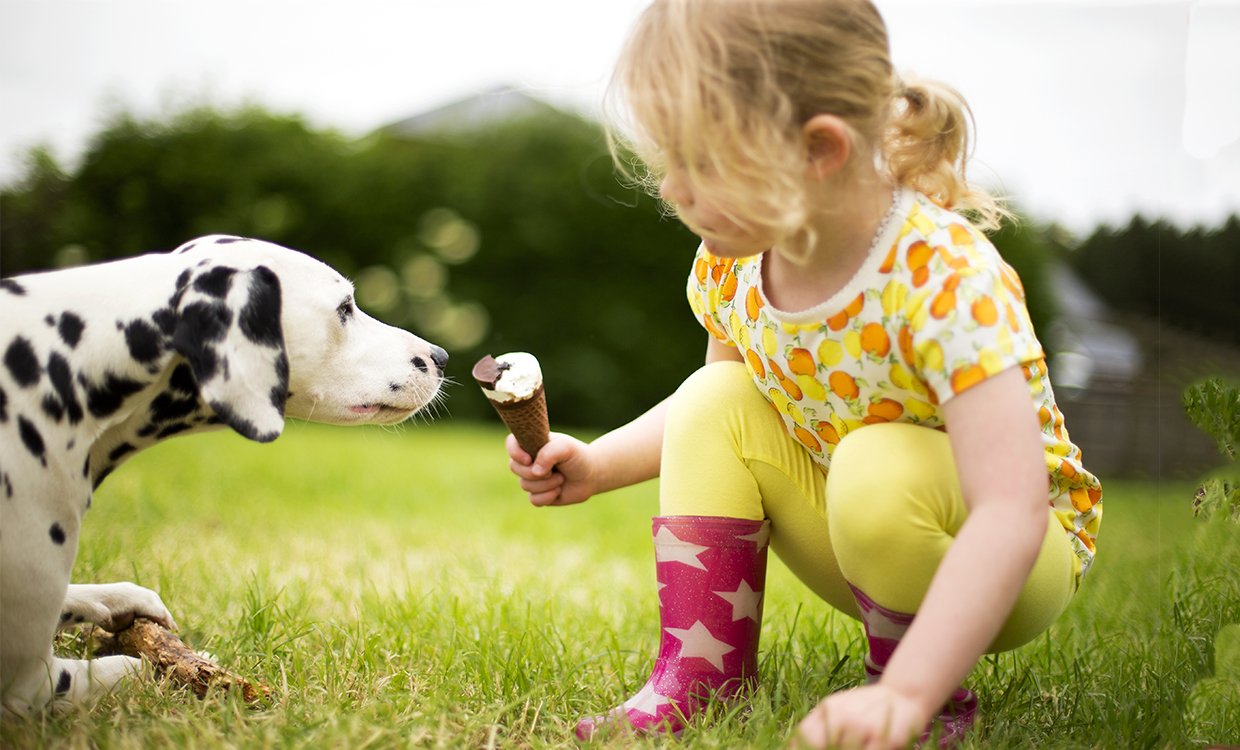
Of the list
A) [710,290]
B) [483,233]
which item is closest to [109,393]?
[710,290]

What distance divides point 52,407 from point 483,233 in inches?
337

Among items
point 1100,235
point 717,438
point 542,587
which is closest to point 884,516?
point 717,438

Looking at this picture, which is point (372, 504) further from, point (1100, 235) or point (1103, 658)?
point (1100, 235)

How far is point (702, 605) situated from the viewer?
191cm

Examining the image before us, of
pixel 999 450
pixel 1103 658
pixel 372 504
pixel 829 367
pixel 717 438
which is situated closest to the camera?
pixel 999 450

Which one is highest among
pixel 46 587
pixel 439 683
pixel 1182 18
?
pixel 1182 18

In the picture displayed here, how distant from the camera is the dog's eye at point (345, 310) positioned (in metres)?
1.97

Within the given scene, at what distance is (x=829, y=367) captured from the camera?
178cm

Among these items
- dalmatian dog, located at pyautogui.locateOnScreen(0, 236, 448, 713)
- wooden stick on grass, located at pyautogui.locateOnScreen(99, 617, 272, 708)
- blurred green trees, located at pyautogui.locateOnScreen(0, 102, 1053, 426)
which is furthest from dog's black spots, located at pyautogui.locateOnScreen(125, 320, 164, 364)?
blurred green trees, located at pyautogui.locateOnScreen(0, 102, 1053, 426)

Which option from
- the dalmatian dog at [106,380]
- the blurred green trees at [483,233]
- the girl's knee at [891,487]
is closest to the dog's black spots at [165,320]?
the dalmatian dog at [106,380]

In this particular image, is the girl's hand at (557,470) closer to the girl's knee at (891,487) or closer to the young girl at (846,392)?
the young girl at (846,392)

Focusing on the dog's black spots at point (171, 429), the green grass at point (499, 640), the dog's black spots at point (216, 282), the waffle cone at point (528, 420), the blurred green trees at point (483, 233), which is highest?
the dog's black spots at point (216, 282)

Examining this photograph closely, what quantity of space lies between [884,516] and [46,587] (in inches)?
49.5

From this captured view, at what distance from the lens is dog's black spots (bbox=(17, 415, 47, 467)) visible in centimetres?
169
